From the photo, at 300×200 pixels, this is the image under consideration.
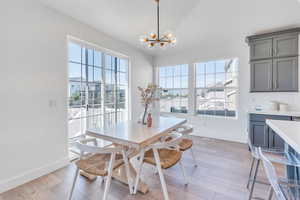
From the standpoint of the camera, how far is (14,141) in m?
2.05

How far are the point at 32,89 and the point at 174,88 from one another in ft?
12.1

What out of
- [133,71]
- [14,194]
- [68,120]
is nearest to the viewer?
[14,194]

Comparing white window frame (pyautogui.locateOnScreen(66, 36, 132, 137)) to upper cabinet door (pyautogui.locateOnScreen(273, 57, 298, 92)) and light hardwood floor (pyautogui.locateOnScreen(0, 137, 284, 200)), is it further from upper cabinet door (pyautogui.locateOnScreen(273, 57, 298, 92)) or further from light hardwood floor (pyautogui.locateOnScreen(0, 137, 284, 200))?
upper cabinet door (pyautogui.locateOnScreen(273, 57, 298, 92))

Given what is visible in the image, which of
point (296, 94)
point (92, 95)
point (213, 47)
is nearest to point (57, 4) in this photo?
point (92, 95)

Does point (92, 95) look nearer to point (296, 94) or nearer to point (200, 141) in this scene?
Answer: point (200, 141)

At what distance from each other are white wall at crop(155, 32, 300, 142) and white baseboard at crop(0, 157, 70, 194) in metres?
3.44

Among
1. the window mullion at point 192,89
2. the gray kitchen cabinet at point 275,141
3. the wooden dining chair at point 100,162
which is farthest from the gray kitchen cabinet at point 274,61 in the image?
the wooden dining chair at point 100,162

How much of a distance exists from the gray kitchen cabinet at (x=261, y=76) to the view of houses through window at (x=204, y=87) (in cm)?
52

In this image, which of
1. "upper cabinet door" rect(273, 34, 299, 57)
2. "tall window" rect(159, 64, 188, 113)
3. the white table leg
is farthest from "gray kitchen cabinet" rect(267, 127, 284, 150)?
the white table leg

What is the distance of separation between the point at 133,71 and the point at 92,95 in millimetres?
1476

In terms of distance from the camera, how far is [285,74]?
10.2ft

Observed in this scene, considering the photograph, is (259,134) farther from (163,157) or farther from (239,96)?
(163,157)

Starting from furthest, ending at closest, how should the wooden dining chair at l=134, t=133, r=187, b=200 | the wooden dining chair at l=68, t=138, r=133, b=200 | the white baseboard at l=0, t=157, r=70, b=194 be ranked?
the white baseboard at l=0, t=157, r=70, b=194 → the wooden dining chair at l=134, t=133, r=187, b=200 → the wooden dining chair at l=68, t=138, r=133, b=200

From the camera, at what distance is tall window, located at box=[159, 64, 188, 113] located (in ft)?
15.4
